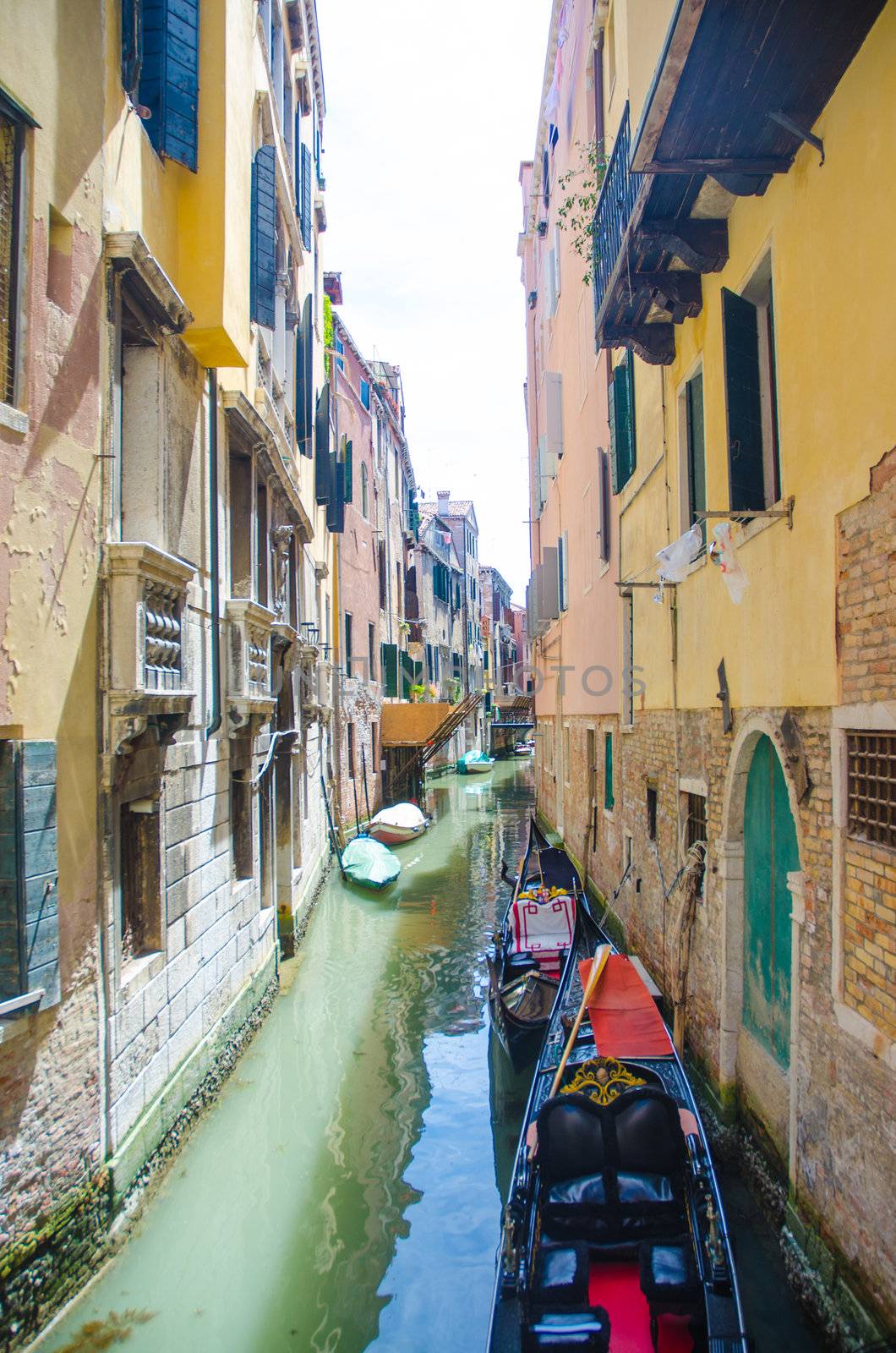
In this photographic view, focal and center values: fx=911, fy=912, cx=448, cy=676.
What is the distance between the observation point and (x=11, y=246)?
13.1 feet

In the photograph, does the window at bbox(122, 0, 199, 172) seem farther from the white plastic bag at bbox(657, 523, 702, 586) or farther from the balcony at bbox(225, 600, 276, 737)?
the white plastic bag at bbox(657, 523, 702, 586)

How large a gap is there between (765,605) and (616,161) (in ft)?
12.6

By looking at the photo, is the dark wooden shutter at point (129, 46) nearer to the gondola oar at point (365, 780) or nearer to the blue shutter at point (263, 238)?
the blue shutter at point (263, 238)

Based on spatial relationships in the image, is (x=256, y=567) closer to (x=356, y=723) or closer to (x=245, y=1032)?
(x=245, y=1032)

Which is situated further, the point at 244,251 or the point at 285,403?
the point at 285,403

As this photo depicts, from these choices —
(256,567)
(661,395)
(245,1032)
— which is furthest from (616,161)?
(245,1032)

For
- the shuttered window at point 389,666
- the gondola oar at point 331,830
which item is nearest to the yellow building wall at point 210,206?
the gondola oar at point 331,830

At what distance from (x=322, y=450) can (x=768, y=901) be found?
10.9 metres

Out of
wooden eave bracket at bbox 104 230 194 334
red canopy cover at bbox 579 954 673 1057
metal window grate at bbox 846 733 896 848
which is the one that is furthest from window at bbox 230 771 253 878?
metal window grate at bbox 846 733 896 848

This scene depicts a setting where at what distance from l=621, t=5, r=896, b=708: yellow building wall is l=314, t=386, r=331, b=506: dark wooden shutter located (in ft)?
28.7

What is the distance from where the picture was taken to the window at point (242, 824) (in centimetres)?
824

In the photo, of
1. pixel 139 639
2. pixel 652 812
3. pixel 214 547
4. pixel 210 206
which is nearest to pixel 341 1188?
pixel 139 639

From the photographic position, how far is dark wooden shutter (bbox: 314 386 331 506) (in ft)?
46.7

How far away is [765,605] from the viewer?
5.09 metres
